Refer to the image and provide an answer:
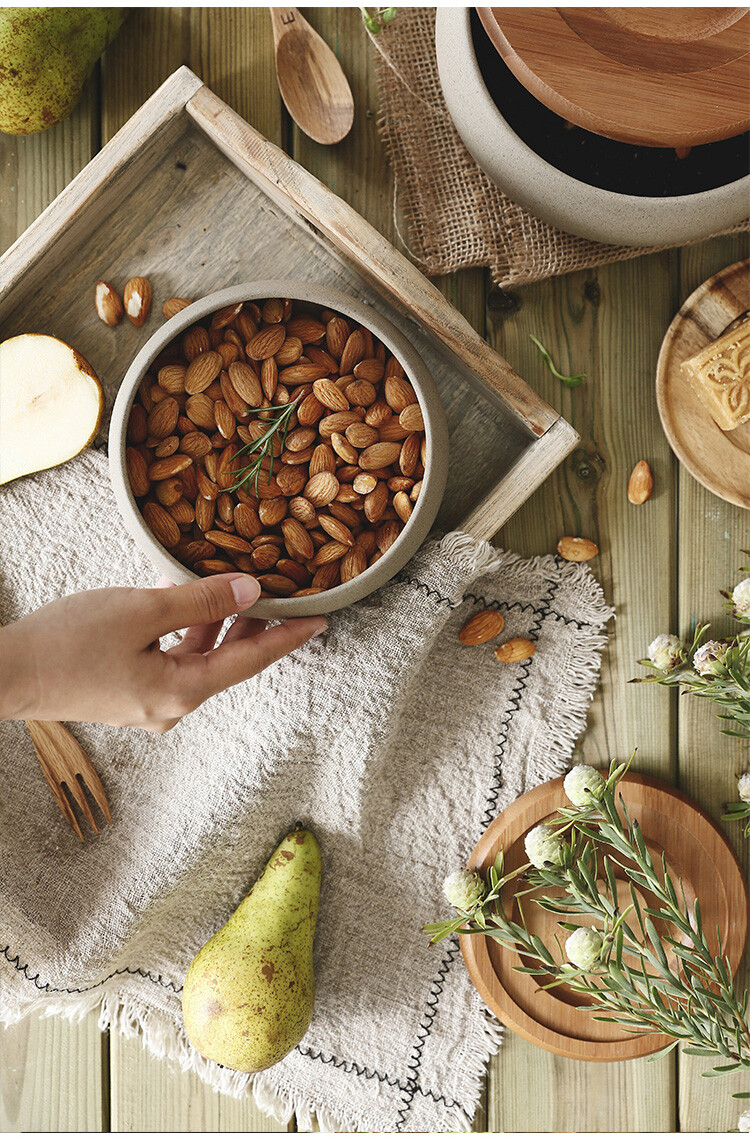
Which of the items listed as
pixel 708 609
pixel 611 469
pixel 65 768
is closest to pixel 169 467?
pixel 65 768

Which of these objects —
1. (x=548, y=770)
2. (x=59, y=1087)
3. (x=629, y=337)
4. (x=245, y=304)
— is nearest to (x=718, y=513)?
(x=629, y=337)

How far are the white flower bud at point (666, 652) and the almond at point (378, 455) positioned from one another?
297 mm

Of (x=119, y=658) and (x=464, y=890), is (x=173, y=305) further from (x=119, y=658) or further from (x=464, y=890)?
(x=464, y=890)

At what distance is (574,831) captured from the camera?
0.75 metres

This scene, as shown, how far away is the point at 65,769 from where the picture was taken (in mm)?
783

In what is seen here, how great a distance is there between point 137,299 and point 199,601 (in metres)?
0.32

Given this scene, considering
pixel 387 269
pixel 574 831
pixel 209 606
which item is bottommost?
pixel 574 831

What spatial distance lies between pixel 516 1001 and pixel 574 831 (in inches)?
7.1

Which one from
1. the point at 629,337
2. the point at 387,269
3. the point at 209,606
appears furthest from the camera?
the point at 629,337

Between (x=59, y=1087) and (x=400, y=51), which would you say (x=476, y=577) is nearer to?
(x=400, y=51)

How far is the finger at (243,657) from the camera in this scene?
24.2 inches

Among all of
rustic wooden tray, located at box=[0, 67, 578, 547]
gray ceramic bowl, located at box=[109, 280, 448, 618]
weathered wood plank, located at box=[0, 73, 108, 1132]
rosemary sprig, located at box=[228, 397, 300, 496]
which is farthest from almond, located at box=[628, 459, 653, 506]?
weathered wood plank, located at box=[0, 73, 108, 1132]

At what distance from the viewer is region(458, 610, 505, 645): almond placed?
2.59ft

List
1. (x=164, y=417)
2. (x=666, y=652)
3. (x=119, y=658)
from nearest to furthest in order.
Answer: (x=119, y=658) → (x=164, y=417) → (x=666, y=652)
